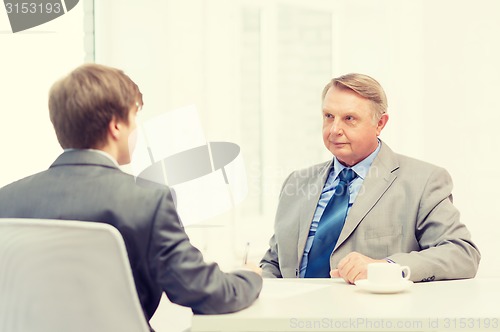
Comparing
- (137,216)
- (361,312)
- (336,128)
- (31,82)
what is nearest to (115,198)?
(137,216)

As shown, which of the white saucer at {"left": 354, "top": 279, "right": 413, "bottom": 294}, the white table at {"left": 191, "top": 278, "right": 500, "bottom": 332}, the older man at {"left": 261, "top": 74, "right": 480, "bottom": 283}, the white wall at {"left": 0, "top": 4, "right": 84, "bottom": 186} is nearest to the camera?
the white table at {"left": 191, "top": 278, "right": 500, "bottom": 332}

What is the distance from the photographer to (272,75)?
10.4 ft

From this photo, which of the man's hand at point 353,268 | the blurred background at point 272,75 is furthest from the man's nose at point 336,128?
the blurred background at point 272,75

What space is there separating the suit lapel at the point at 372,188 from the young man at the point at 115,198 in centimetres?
83


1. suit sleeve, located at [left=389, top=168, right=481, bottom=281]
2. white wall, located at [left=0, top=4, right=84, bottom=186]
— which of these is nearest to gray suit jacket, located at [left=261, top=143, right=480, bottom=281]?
suit sleeve, located at [left=389, top=168, right=481, bottom=281]

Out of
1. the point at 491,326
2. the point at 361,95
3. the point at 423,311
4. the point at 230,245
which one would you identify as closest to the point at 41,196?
the point at 423,311

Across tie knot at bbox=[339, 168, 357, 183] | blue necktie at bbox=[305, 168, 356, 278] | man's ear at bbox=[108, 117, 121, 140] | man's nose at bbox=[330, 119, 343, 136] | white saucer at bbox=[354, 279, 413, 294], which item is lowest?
blue necktie at bbox=[305, 168, 356, 278]

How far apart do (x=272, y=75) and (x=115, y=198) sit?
206 cm

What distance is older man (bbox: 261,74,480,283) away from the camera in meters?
2.10

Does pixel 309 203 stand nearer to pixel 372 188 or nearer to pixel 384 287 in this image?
pixel 372 188

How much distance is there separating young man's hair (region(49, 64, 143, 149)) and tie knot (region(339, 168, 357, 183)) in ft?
3.84

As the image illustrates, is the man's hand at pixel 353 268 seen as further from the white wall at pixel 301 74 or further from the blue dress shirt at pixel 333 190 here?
the white wall at pixel 301 74

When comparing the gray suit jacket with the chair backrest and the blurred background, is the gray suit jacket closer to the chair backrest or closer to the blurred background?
the blurred background

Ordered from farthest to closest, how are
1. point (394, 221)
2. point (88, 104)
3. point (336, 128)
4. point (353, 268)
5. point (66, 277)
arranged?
point (336, 128) → point (394, 221) → point (353, 268) → point (88, 104) → point (66, 277)
